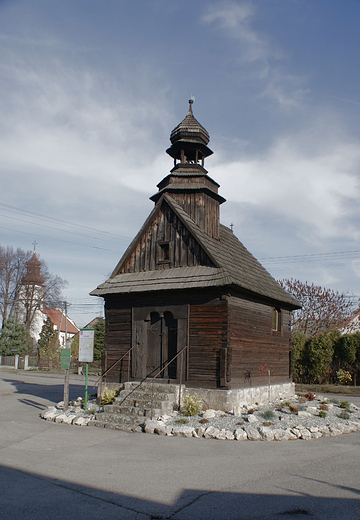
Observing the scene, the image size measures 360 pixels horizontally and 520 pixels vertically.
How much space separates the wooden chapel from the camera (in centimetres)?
1397

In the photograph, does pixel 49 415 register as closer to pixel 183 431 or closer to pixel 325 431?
pixel 183 431

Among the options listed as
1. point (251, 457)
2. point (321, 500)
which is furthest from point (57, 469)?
point (321, 500)

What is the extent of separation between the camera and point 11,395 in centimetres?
1981

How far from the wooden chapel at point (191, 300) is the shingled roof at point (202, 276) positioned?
4cm

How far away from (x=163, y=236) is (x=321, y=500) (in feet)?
37.9

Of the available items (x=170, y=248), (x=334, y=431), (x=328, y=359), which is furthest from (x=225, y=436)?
(x=328, y=359)

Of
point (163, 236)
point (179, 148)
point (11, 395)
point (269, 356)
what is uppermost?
point (179, 148)

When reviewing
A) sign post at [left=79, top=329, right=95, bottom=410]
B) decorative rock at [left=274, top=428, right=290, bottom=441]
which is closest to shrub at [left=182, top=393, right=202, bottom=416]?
decorative rock at [left=274, top=428, right=290, bottom=441]

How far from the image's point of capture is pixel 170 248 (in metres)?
16.0

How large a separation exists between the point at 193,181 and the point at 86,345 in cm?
804

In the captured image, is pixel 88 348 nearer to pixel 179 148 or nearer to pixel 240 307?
pixel 240 307

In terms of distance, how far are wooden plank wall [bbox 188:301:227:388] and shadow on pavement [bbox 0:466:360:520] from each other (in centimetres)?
727

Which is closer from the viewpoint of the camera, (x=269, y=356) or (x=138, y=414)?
(x=138, y=414)

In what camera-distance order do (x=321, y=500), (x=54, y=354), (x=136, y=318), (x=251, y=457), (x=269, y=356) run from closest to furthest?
(x=321, y=500), (x=251, y=457), (x=136, y=318), (x=269, y=356), (x=54, y=354)
